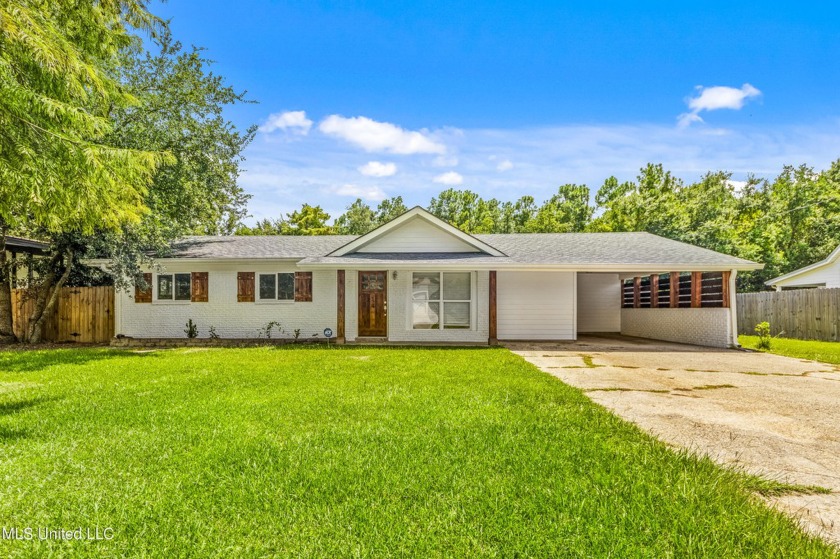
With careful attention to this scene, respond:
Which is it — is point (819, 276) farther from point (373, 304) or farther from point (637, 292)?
point (373, 304)

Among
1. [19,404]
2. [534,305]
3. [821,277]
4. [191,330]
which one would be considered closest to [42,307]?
[191,330]

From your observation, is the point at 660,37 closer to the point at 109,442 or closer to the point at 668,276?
the point at 668,276

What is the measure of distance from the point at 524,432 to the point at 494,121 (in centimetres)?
1640

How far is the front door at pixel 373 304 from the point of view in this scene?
1282cm

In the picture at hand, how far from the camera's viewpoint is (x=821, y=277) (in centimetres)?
1819

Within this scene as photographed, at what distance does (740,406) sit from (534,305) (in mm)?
7907

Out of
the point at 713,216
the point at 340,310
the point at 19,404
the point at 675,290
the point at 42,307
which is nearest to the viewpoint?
the point at 19,404

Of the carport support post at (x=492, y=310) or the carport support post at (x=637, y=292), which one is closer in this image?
the carport support post at (x=492, y=310)

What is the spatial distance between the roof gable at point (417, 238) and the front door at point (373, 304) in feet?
2.72

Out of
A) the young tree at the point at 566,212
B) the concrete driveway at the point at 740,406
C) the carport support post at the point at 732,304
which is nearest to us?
the concrete driveway at the point at 740,406

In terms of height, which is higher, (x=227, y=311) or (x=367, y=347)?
(x=227, y=311)

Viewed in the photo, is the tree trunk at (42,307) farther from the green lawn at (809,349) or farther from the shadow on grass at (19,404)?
the green lawn at (809,349)

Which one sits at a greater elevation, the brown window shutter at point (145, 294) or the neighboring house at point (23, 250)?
the neighboring house at point (23, 250)

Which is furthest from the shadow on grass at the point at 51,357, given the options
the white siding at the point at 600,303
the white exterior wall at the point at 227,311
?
the white siding at the point at 600,303
